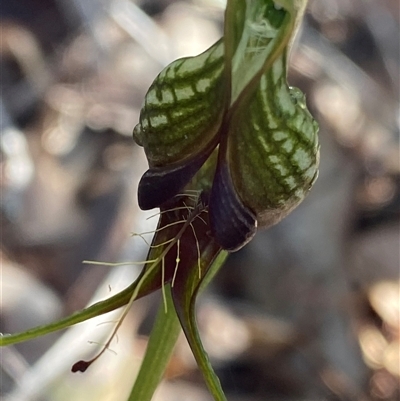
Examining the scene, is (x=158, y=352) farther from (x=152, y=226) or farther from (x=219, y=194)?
(x=152, y=226)

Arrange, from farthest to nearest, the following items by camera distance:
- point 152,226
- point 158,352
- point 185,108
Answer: point 152,226 < point 158,352 < point 185,108

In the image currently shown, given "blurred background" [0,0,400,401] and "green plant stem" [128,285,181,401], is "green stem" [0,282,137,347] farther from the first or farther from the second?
"blurred background" [0,0,400,401]

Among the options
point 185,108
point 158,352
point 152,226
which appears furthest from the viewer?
point 152,226

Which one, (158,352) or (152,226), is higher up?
(158,352)

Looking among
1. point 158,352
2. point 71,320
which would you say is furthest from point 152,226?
point 71,320

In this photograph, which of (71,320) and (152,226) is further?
(152,226)

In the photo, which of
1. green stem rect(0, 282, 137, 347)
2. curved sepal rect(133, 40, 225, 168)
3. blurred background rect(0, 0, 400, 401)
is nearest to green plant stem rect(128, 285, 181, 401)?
green stem rect(0, 282, 137, 347)

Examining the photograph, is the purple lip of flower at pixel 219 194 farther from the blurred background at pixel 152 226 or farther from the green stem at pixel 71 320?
the blurred background at pixel 152 226
